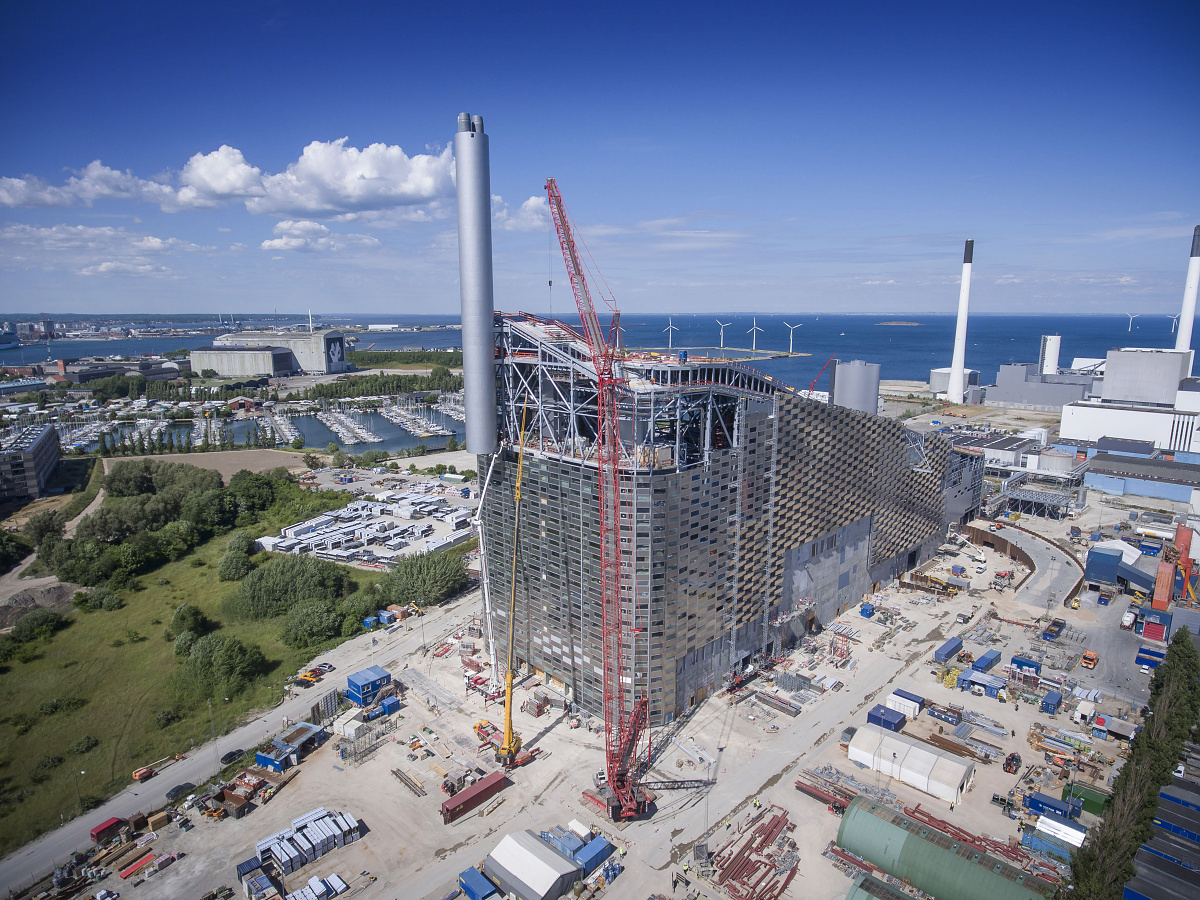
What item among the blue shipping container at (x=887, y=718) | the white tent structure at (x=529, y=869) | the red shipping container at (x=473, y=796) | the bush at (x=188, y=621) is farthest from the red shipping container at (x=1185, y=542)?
the bush at (x=188, y=621)

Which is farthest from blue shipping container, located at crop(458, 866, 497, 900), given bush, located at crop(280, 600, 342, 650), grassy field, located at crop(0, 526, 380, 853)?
bush, located at crop(280, 600, 342, 650)

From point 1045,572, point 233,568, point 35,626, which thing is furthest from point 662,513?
point 35,626

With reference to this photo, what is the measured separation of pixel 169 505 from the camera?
86.4m

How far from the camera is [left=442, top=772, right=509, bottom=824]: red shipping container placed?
117ft

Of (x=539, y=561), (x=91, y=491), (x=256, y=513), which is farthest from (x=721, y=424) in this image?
(x=91, y=491)

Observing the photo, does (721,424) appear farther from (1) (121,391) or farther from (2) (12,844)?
(1) (121,391)

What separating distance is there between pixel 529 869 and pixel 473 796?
636 centimetres

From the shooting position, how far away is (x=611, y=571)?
41.2 meters

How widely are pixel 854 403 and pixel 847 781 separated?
48195mm

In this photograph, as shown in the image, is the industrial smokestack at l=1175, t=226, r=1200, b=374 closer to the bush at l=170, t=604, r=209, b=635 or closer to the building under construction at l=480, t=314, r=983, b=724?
the building under construction at l=480, t=314, r=983, b=724

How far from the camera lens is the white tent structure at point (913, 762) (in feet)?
121

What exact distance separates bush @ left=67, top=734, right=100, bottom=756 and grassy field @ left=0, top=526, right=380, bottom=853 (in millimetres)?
292

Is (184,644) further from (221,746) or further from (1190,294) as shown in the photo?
(1190,294)

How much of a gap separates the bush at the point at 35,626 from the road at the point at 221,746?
89.7 feet
